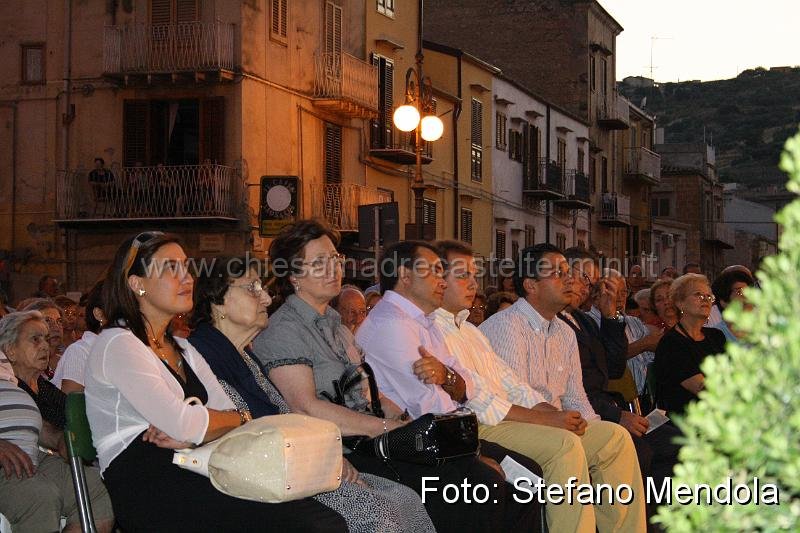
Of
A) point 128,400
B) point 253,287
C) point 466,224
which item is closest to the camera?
point 128,400

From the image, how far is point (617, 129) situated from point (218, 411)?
47.1 m

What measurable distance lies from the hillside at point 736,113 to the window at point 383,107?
83.1 meters

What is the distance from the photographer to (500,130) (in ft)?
122

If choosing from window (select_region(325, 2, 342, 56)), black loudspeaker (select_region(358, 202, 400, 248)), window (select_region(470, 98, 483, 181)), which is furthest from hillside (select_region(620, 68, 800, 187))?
black loudspeaker (select_region(358, 202, 400, 248))

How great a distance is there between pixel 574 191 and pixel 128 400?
3883 centimetres

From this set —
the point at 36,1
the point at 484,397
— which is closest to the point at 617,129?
the point at 36,1

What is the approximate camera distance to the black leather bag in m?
6.14

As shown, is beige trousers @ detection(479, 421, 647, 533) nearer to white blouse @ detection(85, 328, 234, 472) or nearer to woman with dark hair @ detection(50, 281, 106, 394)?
woman with dark hair @ detection(50, 281, 106, 394)

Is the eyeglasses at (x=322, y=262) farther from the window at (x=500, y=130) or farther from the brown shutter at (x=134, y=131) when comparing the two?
the window at (x=500, y=130)

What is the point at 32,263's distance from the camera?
23.3 metres

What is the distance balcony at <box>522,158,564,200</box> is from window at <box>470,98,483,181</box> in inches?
177

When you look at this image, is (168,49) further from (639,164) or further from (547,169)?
(639,164)

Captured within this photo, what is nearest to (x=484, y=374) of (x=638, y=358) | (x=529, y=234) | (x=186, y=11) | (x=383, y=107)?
(x=638, y=358)

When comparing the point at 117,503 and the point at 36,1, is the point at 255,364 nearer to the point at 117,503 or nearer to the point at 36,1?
the point at 117,503
